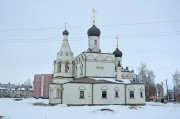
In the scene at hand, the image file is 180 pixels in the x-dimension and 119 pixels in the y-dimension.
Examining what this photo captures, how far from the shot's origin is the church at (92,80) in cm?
3102

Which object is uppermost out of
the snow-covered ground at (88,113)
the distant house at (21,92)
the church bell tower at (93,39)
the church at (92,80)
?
the church bell tower at (93,39)

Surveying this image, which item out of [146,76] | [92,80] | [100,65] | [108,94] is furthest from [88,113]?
[146,76]

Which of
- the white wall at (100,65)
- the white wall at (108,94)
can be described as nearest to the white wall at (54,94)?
the white wall at (100,65)

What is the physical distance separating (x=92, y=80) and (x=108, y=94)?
2.88 meters

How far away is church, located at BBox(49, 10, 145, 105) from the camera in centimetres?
3102

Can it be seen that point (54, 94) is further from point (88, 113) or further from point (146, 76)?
point (146, 76)

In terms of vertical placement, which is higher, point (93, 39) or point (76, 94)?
point (93, 39)

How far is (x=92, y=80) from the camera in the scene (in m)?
32.1

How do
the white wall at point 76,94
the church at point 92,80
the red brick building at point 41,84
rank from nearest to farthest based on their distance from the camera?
the white wall at point 76,94 < the church at point 92,80 < the red brick building at point 41,84

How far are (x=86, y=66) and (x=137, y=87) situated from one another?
8.03 meters

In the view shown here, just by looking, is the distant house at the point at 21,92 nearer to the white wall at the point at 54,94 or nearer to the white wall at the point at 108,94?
the white wall at the point at 54,94

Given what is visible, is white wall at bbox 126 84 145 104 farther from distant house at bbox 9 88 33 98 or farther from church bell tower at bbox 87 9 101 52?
distant house at bbox 9 88 33 98

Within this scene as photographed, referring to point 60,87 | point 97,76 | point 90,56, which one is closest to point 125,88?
point 97,76

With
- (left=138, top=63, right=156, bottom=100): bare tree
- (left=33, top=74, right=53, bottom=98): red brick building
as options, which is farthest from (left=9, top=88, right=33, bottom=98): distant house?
(left=138, top=63, right=156, bottom=100): bare tree
